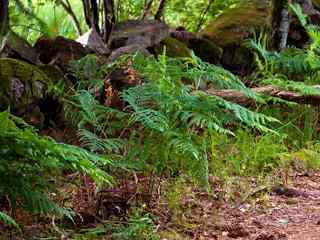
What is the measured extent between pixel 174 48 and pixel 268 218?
8.28ft

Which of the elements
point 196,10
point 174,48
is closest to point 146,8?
point 174,48

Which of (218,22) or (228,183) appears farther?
(218,22)

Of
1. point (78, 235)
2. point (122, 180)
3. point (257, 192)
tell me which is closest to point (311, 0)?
point (257, 192)

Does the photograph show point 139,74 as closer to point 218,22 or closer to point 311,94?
point 311,94

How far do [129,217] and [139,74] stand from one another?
3.27ft

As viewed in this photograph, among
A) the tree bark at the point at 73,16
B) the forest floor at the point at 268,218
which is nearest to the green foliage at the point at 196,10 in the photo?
the tree bark at the point at 73,16

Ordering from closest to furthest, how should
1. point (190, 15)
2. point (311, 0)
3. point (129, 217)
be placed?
point (129, 217) < point (311, 0) < point (190, 15)

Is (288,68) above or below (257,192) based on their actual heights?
above

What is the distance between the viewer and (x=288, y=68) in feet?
19.0

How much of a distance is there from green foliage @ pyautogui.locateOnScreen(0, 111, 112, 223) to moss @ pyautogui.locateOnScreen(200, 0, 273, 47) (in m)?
3.96

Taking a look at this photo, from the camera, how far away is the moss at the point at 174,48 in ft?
18.9

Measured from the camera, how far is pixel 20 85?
400 cm

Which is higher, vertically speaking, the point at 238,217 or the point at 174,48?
the point at 174,48

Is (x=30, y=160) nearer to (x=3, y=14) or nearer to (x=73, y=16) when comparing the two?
(x=3, y=14)
